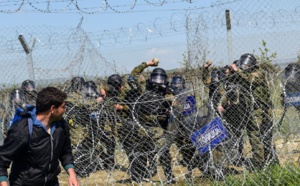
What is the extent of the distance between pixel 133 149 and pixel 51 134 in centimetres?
263

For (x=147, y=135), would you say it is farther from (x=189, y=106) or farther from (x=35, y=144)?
(x=35, y=144)

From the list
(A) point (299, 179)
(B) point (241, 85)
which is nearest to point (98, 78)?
(B) point (241, 85)

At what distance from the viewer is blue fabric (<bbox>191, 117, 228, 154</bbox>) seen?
216 inches

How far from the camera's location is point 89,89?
762cm

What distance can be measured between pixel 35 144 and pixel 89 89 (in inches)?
155

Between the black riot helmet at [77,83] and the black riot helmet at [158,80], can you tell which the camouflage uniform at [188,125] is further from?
the black riot helmet at [77,83]

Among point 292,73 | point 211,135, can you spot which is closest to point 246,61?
point 292,73

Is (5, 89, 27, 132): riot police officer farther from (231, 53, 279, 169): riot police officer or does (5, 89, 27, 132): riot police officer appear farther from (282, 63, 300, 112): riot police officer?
(282, 63, 300, 112): riot police officer

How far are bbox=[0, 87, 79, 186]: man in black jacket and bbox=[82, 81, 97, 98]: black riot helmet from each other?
11.6ft

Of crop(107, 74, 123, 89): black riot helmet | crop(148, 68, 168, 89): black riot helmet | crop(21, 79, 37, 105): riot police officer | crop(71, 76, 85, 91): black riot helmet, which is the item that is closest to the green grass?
crop(148, 68, 168, 89): black riot helmet

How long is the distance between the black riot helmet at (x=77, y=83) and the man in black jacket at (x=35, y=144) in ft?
10.5

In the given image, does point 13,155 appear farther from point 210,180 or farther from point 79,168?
point 79,168

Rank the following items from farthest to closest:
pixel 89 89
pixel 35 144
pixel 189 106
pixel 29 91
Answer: pixel 89 89
pixel 29 91
pixel 189 106
pixel 35 144

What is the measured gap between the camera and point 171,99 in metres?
6.04
